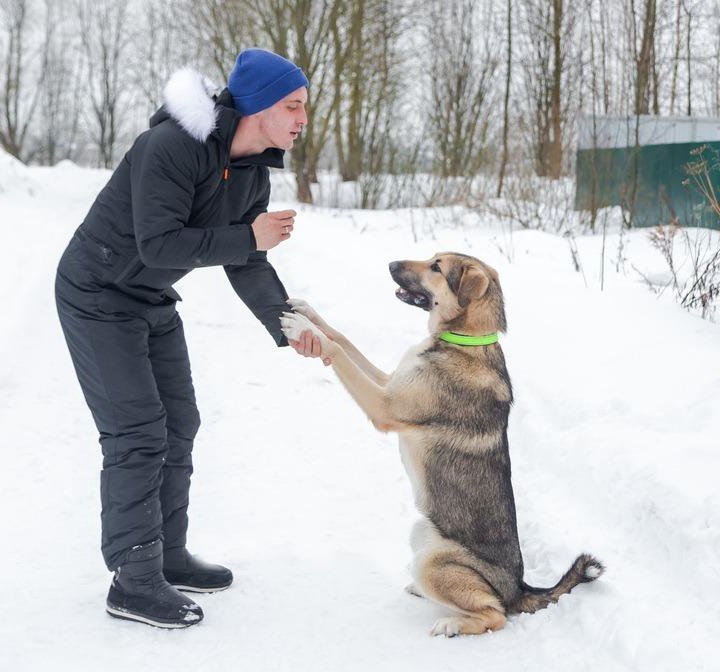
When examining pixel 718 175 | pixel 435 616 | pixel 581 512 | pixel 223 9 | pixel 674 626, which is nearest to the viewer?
pixel 674 626

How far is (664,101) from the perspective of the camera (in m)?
21.1

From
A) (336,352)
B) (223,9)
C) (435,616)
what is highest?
(223,9)

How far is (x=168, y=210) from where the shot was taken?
115 inches

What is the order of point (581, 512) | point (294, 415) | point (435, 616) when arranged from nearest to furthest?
point (435, 616), point (581, 512), point (294, 415)

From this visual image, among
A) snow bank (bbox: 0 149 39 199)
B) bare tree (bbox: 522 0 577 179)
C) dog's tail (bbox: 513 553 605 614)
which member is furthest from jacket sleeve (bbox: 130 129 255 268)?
snow bank (bbox: 0 149 39 199)

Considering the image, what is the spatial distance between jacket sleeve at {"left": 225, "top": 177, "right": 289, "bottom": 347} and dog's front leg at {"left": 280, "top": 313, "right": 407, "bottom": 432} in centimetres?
16

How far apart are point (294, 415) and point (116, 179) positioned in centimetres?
279

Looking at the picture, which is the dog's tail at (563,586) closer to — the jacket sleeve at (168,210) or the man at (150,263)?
the man at (150,263)

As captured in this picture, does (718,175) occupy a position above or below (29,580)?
above

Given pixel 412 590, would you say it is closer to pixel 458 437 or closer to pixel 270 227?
pixel 458 437

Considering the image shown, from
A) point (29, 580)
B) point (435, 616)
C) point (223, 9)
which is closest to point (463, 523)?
point (435, 616)

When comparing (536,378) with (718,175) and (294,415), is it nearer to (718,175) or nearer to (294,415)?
(294,415)

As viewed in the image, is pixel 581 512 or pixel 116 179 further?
pixel 581 512

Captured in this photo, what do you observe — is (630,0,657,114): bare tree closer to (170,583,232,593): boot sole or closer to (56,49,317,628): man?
(56,49,317,628): man
